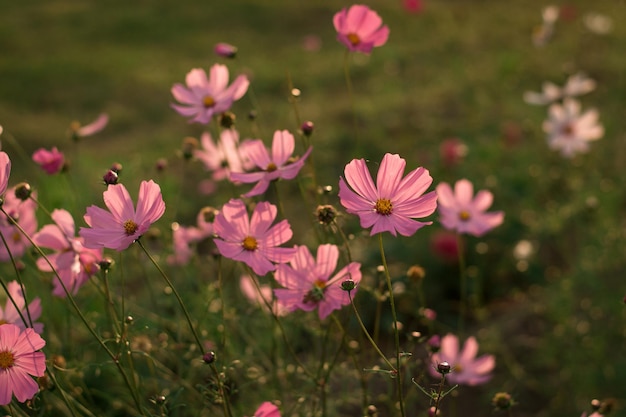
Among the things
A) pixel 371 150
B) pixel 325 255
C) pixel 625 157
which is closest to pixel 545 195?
pixel 625 157

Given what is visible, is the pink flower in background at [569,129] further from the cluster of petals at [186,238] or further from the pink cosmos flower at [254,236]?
the pink cosmos flower at [254,236]

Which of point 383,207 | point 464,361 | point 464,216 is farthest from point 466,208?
point 383,207

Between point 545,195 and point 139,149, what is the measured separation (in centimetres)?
226

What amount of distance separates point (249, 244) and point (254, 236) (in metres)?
0.03

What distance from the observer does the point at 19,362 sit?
935 millimetres

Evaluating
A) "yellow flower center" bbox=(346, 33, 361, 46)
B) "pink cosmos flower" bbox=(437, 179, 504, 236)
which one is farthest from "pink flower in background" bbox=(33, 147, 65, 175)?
"pink cosmos flower" bbox=(437, 179, 504, 236)

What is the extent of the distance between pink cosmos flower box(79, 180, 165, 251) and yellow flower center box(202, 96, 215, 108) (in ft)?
1.22

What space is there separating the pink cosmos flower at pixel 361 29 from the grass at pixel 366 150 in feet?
0.58

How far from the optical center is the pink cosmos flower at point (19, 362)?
3.00 ft

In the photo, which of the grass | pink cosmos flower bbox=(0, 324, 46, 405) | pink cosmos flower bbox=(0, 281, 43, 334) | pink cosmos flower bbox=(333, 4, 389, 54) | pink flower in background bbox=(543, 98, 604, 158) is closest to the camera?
pink cosmos flower bbox=(0, 324, 46, 405)

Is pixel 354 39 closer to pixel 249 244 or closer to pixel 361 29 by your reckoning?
pixel 361 29

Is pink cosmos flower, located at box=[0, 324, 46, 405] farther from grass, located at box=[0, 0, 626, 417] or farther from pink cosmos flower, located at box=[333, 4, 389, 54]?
pink cosmos flower, located at box=[333, 4, 389, 54]

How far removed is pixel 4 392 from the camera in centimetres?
91

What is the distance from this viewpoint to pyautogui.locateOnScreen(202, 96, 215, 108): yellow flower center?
4.48 ft
